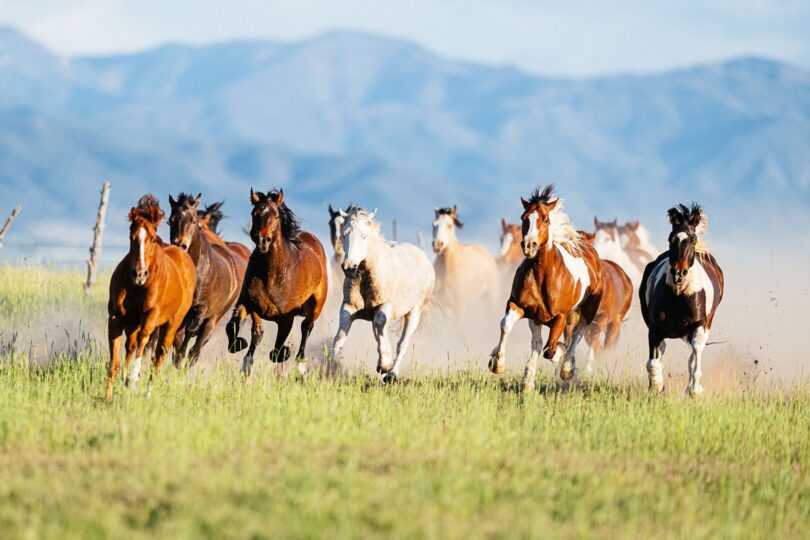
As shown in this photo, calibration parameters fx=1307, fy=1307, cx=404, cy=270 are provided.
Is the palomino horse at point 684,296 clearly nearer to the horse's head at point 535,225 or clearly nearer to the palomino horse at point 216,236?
the horse's head at point 535,225

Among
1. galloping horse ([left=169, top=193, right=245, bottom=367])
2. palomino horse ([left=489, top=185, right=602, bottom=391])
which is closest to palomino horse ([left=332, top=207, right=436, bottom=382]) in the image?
galloping horse ([left=169, top=193, right=245, bottom=367])

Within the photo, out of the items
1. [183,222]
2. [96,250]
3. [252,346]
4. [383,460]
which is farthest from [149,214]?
[96,250]

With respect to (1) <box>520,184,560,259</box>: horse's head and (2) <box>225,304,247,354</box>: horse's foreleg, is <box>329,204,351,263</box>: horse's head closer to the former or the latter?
(2) <box>225,304,247,354</box>: horse's foreleg

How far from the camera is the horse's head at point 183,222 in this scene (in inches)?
533

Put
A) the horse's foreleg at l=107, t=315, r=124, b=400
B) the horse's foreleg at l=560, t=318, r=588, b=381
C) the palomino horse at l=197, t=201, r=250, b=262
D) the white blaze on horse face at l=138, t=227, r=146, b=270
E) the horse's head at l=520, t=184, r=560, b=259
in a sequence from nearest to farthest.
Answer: the white blaze on horse face at l=138, t=227, r=146, b=270 → the horse's foreleg at l=107, t=315, r=124, b=400 → the horse's head at l=520, t=184, r=560, b=259 → the horse's foreleg at l=560, t=318, r=588, b=381 → the palomino horse at l=197, t=201, r=250, b=262

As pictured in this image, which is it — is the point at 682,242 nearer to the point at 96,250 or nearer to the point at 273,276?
the point at 273,276

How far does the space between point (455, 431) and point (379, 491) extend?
2.66 m

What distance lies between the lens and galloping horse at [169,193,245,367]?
13609 millimetres

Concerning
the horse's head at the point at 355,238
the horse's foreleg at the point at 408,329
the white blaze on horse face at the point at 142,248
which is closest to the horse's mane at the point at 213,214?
the horse's foreleg at the point at 408,329

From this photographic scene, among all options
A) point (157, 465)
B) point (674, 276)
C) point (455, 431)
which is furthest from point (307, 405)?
point (674, 276)

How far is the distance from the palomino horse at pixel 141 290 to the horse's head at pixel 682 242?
5.01 m

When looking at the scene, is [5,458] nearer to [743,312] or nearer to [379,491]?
[379,491]

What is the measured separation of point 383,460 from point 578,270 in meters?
5.96

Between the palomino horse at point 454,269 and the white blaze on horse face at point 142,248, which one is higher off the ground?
the palomino horse at point 454,269
